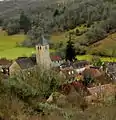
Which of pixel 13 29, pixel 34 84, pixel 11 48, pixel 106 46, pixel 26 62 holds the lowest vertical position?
pixel 13 29

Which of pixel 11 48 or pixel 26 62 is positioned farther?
pixel 11 48

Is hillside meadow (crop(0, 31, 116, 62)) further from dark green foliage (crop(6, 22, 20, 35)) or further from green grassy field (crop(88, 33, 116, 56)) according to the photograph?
green grassy field (crop(88, 33, 116, 56))

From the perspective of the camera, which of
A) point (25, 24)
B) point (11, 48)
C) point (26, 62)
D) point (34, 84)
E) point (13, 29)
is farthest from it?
point (25, 24)

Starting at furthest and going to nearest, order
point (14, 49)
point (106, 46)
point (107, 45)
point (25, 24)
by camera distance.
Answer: point (25, 24), point (14, 49), point (107, 45), point (106, 46)

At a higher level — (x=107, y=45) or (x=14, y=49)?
(x=107, y=45)

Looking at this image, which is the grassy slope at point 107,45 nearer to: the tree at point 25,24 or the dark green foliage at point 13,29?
the tree at point 25,24

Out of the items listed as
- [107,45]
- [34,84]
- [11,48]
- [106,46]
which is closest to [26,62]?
[106,46]

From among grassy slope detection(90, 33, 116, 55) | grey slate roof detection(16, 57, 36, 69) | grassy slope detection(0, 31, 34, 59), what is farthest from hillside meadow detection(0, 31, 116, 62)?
grey slate roof detection(16, 57, 36, 69)

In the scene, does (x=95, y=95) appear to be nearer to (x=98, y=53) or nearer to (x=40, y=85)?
(x=40, y=85)

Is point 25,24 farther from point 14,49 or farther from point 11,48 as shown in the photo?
point 14,49
